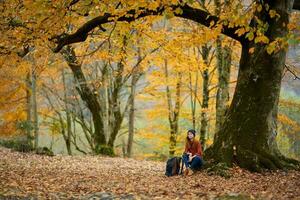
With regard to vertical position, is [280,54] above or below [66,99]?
above

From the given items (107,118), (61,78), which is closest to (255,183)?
(107,118)

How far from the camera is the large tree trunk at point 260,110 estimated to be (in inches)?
459

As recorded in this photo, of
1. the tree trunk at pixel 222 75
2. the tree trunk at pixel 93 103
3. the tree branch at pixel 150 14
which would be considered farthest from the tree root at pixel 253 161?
the tree trunk at pixel 93 103

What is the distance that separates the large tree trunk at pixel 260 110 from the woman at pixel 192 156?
2.15 ft

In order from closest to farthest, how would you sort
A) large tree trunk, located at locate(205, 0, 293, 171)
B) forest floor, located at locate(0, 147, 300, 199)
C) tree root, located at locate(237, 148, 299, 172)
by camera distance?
forest floor, located at locate(0, 147, 300, 199) < tree root, located at locate(237, 148, 299, 172) < large tree trunk, located at locate(205, 0, 293, 171)

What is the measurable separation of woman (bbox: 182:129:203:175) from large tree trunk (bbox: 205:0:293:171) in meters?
0.66

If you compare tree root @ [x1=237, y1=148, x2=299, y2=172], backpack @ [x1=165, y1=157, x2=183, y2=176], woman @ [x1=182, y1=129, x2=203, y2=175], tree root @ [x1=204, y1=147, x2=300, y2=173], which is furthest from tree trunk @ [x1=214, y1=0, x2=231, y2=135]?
tree root @ [x1=237, y1=148, x2=299, y2=172]

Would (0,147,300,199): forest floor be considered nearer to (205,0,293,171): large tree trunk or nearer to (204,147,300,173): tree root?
(204,147,300,173): tree root

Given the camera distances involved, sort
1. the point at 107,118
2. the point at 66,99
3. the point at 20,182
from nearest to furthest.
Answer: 1. the point at 20,182
2. the point at 107,118
3. the point at 66,99

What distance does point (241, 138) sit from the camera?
11.8 meters

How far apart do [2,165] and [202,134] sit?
431 inches

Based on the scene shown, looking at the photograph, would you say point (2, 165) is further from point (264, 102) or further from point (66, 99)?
point (66, 99)

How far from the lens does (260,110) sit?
11742mm

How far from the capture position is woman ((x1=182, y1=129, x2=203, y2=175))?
12258mm
